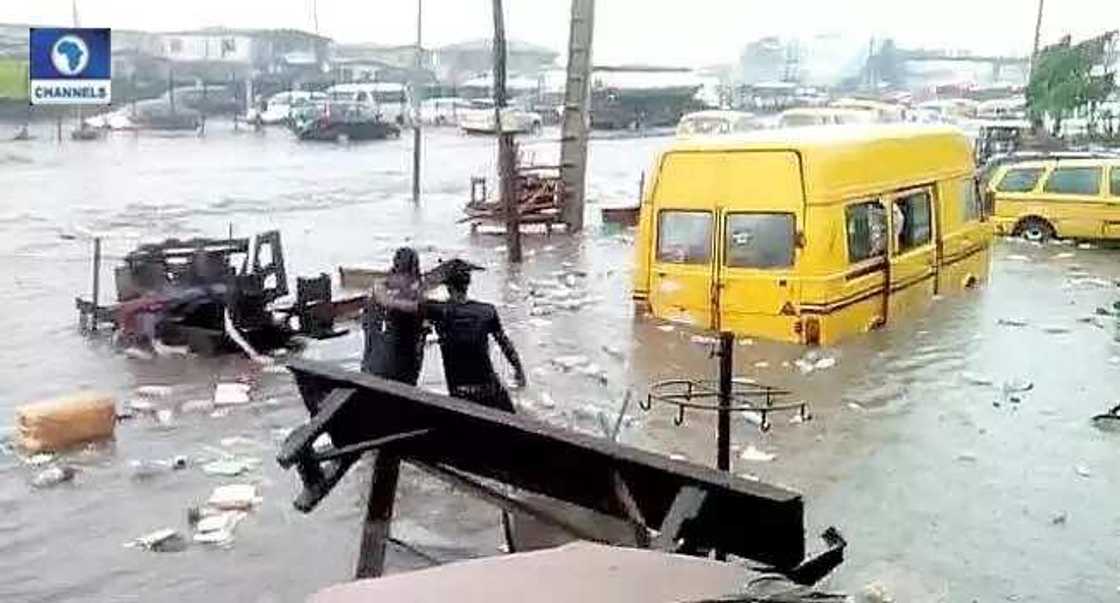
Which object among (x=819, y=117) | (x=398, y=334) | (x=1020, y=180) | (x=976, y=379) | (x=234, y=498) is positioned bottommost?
(x=234, y=498)

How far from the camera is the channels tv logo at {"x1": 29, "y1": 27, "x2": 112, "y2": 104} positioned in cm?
1187

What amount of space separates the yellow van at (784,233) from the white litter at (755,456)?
3.26m

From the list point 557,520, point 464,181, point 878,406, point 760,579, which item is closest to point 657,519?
point 557,520

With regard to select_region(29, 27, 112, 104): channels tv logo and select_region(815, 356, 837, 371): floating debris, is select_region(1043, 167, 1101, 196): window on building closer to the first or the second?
select_region(815, 356, 837, 371): floating debris

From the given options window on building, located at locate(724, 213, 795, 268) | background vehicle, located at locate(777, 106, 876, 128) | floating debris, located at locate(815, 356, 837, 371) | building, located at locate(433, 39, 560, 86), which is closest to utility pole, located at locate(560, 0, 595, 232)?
background vehicle, located at locate(777, 106, 876, 128)

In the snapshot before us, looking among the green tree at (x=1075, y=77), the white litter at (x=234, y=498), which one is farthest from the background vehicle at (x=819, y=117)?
the white litter at (x=234, y=498)

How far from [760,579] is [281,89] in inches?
2563

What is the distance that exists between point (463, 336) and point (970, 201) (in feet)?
29.8

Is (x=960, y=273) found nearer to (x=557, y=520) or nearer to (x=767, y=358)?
(x=767, y=358)

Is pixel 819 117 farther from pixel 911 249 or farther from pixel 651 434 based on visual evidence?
pixel 651 434

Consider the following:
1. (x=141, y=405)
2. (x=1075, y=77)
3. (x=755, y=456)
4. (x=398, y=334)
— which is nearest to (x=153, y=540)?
(x=398, y=334)

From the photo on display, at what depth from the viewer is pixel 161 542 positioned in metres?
7.85

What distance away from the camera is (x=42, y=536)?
8133 millimetres

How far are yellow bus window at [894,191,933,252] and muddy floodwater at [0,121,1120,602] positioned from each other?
2.58ft
